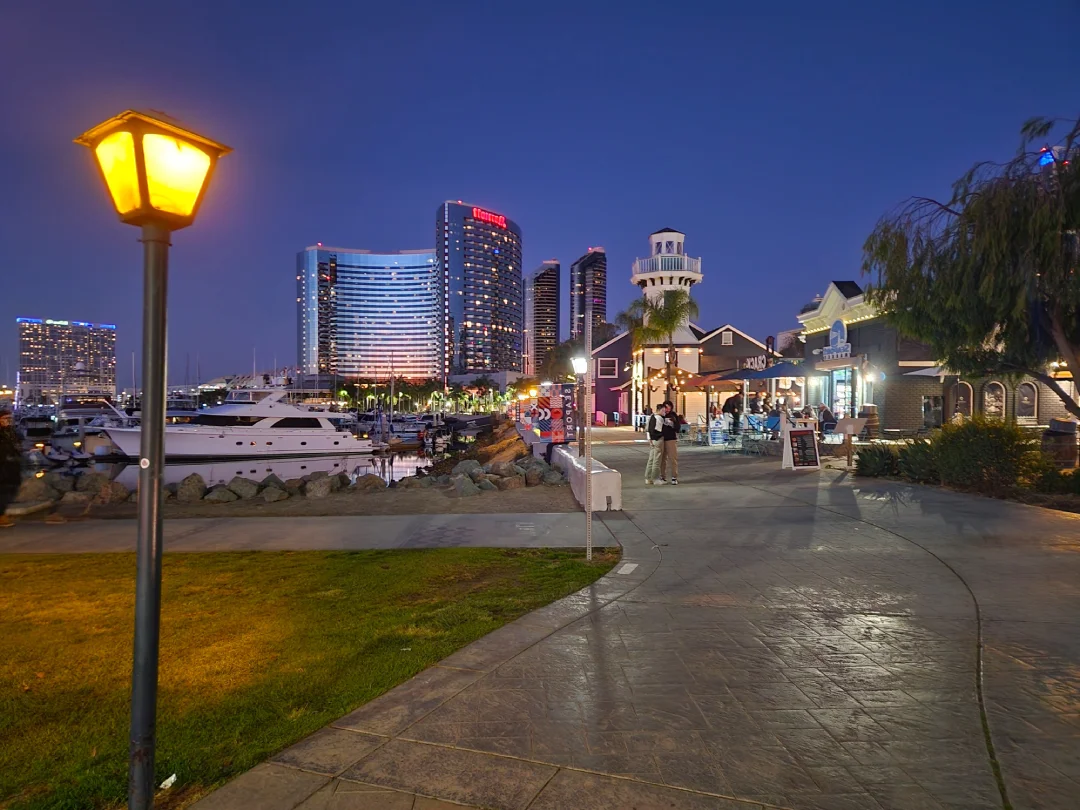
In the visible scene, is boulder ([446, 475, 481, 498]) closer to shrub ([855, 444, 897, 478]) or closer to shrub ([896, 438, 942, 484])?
shrub ([855, 444, 897, 478])

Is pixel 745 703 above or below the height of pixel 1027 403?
below

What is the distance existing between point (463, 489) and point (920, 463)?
9.50m

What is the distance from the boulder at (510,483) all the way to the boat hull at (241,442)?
20917 millimetres

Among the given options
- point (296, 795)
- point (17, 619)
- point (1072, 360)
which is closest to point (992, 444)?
point (1072, 360)

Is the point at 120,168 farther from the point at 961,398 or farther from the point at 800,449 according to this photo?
the point at 961,398

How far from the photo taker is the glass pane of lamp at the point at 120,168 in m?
2.96

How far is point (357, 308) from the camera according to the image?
195 meters

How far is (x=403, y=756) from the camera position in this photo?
355 centimetres

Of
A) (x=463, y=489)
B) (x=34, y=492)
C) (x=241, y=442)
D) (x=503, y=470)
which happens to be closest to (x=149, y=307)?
(x=463, y=489)

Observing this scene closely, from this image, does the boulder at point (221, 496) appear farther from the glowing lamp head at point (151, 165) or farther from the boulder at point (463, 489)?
the glowing lamp head at point (151, 165)

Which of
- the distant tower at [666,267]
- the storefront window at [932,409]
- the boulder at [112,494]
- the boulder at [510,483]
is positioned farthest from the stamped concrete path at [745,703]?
the distant tower at [666,267]

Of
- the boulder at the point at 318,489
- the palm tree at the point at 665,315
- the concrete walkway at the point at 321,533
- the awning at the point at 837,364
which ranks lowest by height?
the concrete walkway at the point at 321,533

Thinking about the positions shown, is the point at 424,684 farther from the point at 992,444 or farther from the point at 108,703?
the point at 992,444

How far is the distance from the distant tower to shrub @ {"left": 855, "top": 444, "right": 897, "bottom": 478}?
1265 inches
